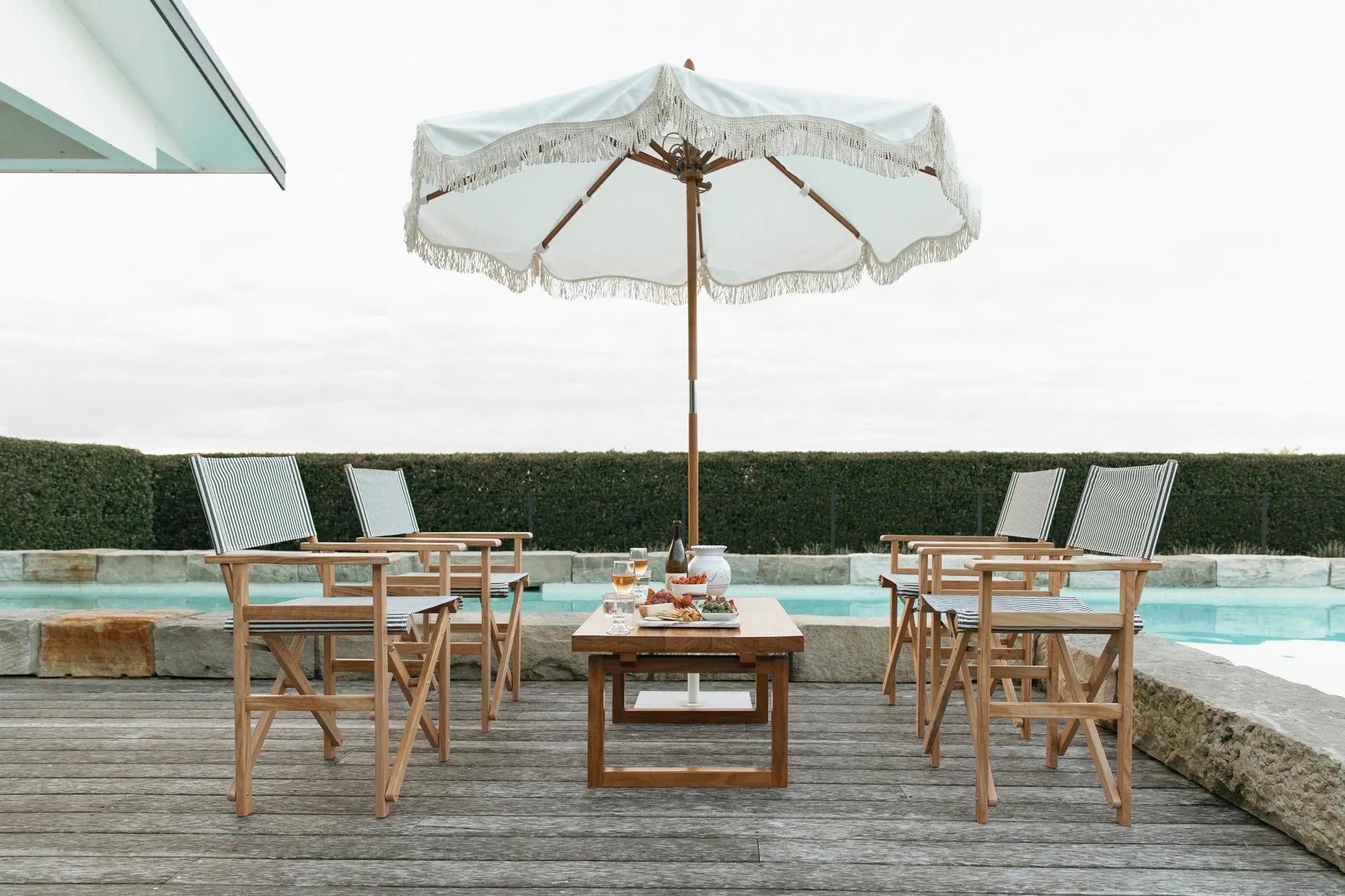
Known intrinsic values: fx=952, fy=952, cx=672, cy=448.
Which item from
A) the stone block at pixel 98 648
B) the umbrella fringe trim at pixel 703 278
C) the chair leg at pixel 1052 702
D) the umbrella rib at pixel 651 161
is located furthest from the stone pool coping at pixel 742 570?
the chair leg at pixel 1052 702

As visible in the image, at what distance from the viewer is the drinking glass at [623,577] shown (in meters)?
3.04

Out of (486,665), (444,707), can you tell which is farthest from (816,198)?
(444,707)

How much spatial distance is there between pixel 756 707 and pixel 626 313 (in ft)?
27.6

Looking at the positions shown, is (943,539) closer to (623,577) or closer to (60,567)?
(623,577)

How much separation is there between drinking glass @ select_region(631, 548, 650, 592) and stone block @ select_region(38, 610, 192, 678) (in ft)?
8.17

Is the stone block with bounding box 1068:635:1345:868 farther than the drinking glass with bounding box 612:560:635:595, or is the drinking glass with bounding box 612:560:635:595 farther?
the drinking glass with bounding box 612:560:635:595

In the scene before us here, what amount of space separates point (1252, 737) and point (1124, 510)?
2.60 feet

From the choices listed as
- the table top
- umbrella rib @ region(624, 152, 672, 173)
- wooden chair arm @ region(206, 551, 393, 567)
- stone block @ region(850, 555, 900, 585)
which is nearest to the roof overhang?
umbrella rib @ region(624, 152, 672, 173)

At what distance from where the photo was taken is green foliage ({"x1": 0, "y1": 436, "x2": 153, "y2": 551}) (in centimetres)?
930

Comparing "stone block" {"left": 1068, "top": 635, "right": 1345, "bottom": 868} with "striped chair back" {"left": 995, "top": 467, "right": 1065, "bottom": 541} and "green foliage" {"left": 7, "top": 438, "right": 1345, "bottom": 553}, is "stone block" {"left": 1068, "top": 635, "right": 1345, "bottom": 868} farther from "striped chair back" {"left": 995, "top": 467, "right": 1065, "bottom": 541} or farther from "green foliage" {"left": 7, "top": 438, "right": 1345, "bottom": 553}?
"green foliage" {"left": 7, "top": 438, "right": 1345, "bottom": 553}

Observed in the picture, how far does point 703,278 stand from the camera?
4.68 metres

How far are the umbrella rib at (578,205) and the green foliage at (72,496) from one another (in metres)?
7.50

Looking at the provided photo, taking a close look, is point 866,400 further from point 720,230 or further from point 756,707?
point 756,707

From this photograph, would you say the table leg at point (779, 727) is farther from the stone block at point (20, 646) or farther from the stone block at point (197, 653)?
the stone block at point (20, 646)
